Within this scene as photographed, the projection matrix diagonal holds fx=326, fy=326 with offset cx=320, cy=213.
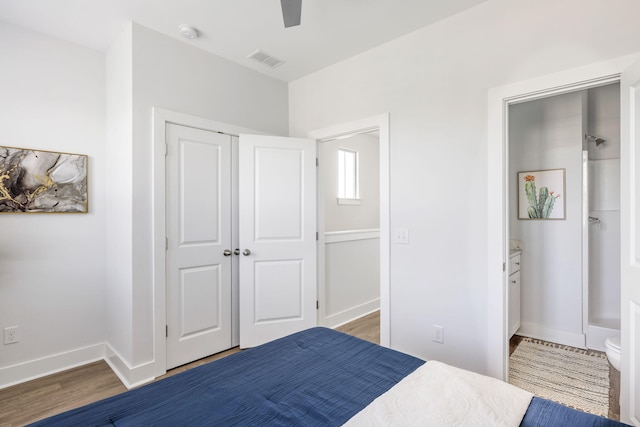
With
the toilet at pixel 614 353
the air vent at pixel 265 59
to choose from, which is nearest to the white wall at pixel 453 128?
the toilet at pixel 614 353

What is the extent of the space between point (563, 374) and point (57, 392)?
3.79 meters

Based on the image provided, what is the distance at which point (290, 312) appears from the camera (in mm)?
3164

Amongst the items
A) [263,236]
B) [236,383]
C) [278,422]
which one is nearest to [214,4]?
[263,236]

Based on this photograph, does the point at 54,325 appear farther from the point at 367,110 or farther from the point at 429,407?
the point at 367,110

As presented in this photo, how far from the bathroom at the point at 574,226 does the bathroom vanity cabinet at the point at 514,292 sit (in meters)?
0.15

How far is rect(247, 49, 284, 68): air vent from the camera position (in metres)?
2.92

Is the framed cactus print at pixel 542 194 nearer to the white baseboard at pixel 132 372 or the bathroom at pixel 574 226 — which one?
the bathroom at pixel 574 226

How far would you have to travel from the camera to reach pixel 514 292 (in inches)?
124

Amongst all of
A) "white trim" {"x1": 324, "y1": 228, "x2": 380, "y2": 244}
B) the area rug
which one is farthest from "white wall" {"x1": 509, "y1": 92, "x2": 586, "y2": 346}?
"white trim" {"x1": 324, "y1": 228, "x2": 380, "y2": 244}

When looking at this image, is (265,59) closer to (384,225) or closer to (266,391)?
(384,225)

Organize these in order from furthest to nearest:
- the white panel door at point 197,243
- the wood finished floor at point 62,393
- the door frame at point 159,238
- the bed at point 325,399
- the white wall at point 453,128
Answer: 1. the white panel door at point 197,243
2. the door frame at point 159,238
3. the wood finished floor at point 62,393
4. the white wall at point 453,128
5. the bed at point 325,399

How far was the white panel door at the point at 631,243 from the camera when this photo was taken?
1593mm

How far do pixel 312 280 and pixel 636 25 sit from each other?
9.33ft

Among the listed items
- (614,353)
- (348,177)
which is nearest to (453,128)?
(614,353)
